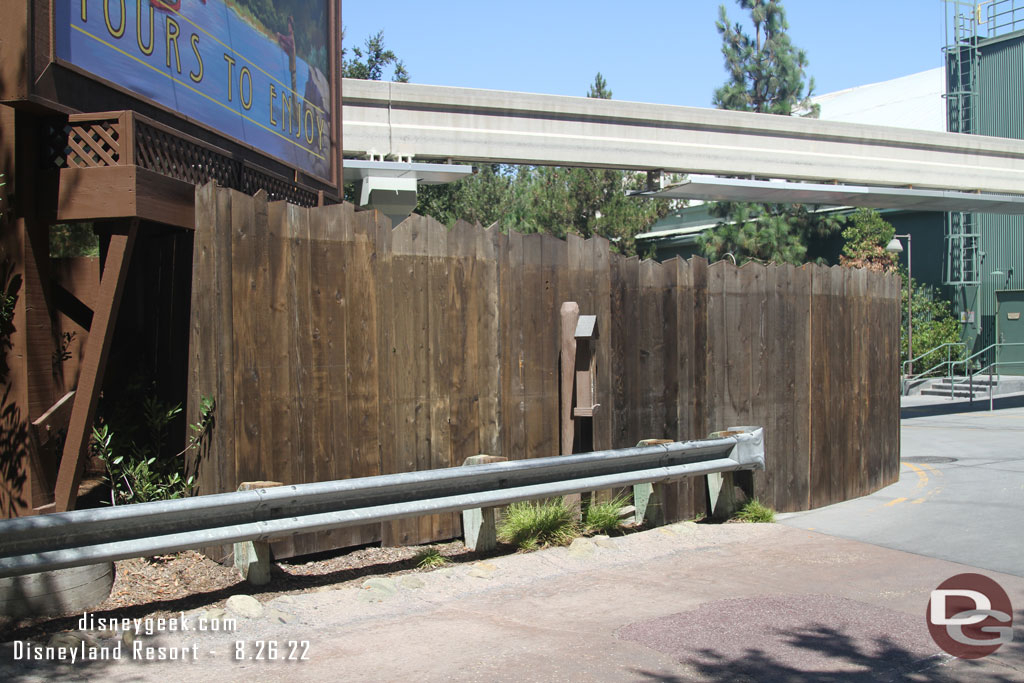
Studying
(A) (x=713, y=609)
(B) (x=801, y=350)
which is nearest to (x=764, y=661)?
(A) (x=713, y=609)

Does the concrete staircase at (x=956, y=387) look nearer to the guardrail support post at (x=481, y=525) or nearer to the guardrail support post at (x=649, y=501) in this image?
the guardrail support post at (x=649, y=501)

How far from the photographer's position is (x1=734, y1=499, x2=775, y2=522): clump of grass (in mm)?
8531

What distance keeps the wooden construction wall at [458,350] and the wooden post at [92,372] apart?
1.74ft

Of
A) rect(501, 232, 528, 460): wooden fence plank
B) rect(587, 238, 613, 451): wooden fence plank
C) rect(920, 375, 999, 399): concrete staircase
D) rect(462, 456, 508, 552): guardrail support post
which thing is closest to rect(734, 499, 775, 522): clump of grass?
rect(587, 238, 613, 451): wooden fence plank

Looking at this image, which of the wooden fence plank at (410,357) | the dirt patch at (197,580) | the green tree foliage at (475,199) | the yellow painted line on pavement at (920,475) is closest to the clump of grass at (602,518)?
the dirt patch at (197,580)

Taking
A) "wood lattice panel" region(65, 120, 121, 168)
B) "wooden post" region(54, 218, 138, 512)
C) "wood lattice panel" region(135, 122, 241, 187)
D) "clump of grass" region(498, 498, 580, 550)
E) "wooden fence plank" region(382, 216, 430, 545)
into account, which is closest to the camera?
"wooden post" region(54, 218, 138, 512)

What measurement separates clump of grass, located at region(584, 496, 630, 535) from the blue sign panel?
456 cm

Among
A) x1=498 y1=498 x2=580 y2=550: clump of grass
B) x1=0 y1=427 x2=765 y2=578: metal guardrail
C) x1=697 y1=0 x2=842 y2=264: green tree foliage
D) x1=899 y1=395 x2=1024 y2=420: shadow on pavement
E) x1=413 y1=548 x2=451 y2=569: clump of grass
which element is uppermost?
x1=697 y1=0 x2=842 y2=264: green tree foliage

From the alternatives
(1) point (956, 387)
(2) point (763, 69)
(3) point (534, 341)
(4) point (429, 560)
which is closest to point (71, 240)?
(3) point (534, 341)

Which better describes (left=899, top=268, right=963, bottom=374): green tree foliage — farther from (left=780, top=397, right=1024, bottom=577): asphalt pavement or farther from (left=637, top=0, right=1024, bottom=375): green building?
(left=780, top=397, right=1024, bottom=577): asphalt pavement

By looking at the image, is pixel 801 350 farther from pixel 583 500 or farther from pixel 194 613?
pixel 194 613

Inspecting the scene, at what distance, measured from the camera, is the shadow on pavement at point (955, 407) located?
24.2 m

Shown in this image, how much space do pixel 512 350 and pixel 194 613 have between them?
3205mm

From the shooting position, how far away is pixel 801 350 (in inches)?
379
